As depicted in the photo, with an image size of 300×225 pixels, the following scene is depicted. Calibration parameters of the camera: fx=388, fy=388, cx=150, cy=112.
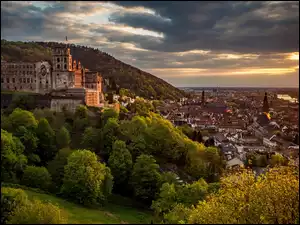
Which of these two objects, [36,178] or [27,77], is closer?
[36,178]

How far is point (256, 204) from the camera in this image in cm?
1864

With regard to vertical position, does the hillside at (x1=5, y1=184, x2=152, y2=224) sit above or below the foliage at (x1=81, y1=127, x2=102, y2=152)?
below

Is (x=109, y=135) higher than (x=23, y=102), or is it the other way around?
(x=23, y=102)

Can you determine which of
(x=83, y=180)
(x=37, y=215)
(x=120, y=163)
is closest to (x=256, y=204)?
(x=37, y=215)

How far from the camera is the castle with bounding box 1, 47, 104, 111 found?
69938 millimetres

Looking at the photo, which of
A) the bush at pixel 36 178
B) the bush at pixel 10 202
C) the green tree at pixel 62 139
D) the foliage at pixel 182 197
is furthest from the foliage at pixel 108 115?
the bush at pixel 10 202

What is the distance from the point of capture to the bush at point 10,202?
2750 cm

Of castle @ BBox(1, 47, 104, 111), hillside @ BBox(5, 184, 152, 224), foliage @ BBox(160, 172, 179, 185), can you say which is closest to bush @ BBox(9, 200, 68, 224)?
hillside @ BBox(5, 184, 152, 224)

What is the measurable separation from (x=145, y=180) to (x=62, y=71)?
36.0 metres

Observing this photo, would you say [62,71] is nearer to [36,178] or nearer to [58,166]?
[58,166]

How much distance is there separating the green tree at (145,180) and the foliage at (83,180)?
644 centimetres

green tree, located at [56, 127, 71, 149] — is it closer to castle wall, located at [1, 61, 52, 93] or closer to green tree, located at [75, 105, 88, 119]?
green tree, located at [75, 105, 88, 119]

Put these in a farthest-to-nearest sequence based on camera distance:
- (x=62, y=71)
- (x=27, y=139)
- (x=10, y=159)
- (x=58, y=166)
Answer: (x=62, y=71) → (x=27, y=139) → (x=58, y=166) → (x=10, y=159)

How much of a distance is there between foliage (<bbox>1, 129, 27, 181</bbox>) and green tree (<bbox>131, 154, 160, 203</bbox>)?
43.8 ft
